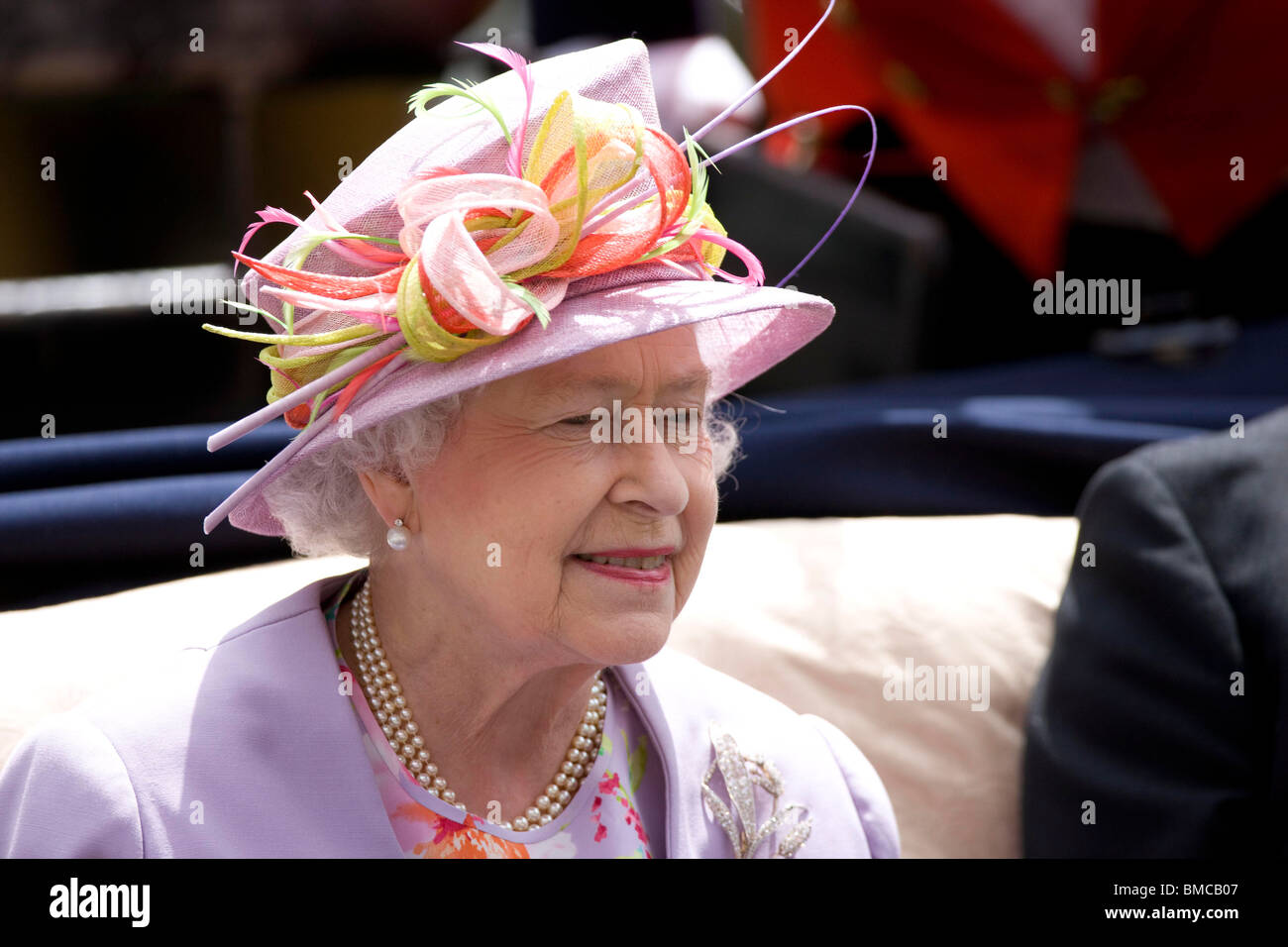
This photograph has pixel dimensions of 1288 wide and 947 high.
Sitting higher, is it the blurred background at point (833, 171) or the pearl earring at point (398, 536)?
the blurred background at point (833, 171)

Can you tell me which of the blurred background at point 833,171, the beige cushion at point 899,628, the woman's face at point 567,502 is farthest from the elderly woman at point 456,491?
the blurred background at point 833,171

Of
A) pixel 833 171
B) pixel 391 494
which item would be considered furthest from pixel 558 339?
pixel 833 171

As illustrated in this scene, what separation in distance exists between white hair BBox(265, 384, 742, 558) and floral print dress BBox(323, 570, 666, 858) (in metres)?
0.09

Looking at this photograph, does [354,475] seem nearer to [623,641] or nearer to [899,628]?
[623,641]

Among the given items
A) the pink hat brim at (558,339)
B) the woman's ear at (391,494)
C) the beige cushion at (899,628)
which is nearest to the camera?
the pink hat brim at (558,339)

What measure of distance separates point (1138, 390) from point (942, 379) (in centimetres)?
36

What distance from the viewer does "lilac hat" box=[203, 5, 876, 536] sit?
114 centimetres

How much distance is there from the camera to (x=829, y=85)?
10.5 feet

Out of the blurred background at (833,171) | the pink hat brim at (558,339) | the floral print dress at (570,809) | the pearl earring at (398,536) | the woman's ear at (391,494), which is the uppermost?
the blurred background at (833,171)

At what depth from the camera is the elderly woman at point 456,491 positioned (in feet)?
3.81

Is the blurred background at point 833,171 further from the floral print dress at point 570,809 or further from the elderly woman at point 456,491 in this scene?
the elderly woman at point 456,491

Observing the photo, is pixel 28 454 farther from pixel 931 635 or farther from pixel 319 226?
pixel 931 635

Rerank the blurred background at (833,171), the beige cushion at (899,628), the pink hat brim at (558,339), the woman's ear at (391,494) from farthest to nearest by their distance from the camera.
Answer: the blurred background at (833,171), the beige cushion at (899,628), the woman's ear at (391,494), the pink hat brim at (558,339)

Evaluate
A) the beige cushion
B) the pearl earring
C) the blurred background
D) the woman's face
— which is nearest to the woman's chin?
the woman's face
